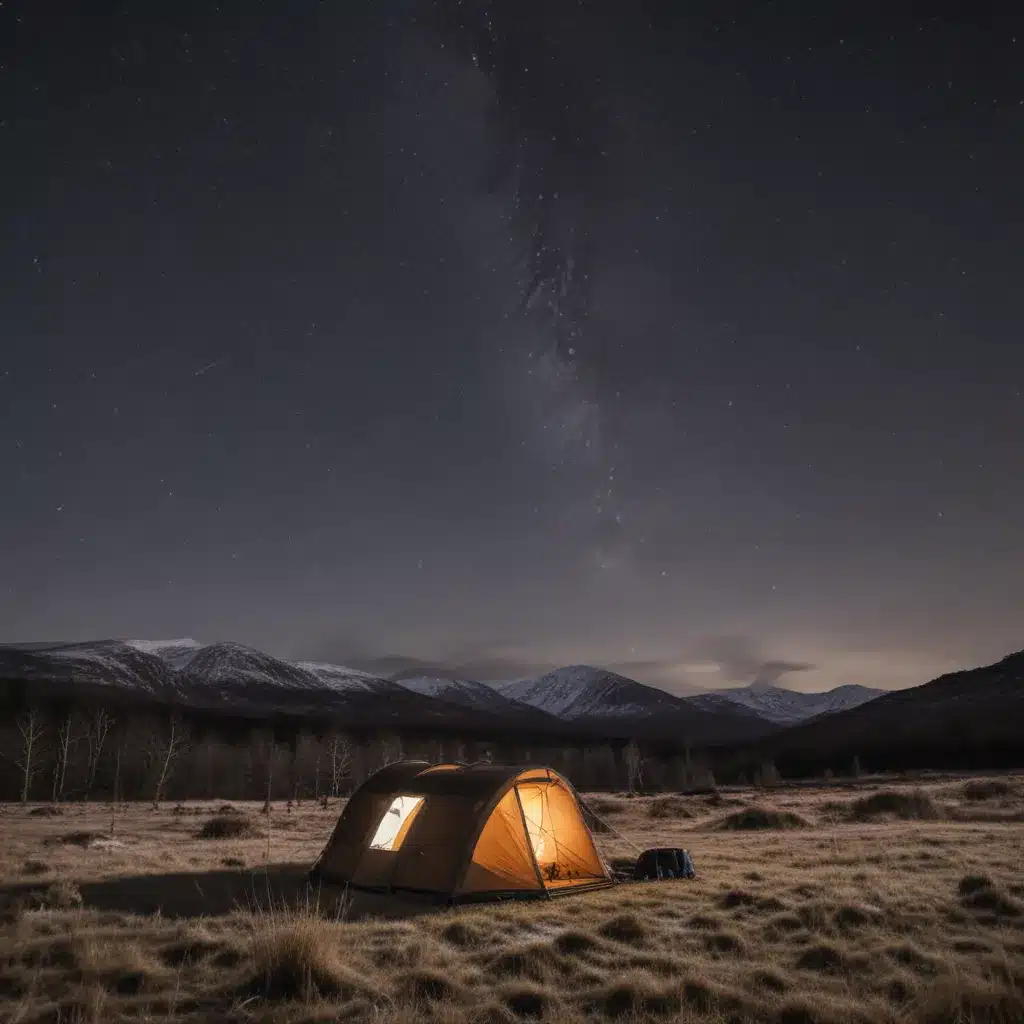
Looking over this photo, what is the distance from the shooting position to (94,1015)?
7105 mm

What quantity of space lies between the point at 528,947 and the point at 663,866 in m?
8.53

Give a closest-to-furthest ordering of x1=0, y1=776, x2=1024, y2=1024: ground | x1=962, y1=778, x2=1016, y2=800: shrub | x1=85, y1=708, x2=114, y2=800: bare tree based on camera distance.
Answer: x1=0, y1=776, x2=1024, y2=1024: ground < x1=962, y1=778, x2=1016, y2=800: shrub < x1=85, y1=708, x2=114, y2=800: bare tree

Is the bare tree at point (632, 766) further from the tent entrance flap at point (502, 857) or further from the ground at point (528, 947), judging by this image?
the tent entrance flap at point (502, 857)

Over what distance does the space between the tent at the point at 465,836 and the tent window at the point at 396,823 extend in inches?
0.9

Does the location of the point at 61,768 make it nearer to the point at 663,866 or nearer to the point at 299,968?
the point at 663,866

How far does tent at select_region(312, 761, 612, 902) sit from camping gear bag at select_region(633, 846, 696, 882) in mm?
1286

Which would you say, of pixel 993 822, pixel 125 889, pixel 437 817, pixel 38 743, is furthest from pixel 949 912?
pixel 38 743

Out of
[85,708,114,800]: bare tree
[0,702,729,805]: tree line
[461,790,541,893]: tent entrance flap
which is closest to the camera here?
[461,790,541,893]: tent entrance flap

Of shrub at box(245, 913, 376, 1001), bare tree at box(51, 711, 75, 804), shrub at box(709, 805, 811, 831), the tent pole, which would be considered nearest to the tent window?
the tent pole

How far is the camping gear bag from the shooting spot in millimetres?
17484

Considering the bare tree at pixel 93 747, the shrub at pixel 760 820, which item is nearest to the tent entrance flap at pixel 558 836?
the shrub at pixel 760 820

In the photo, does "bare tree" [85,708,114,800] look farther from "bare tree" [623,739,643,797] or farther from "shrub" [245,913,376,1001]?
"shrub" [245,913,376,1001]

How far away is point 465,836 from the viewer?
48.5 feet

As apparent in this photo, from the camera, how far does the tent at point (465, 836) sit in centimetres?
1468
